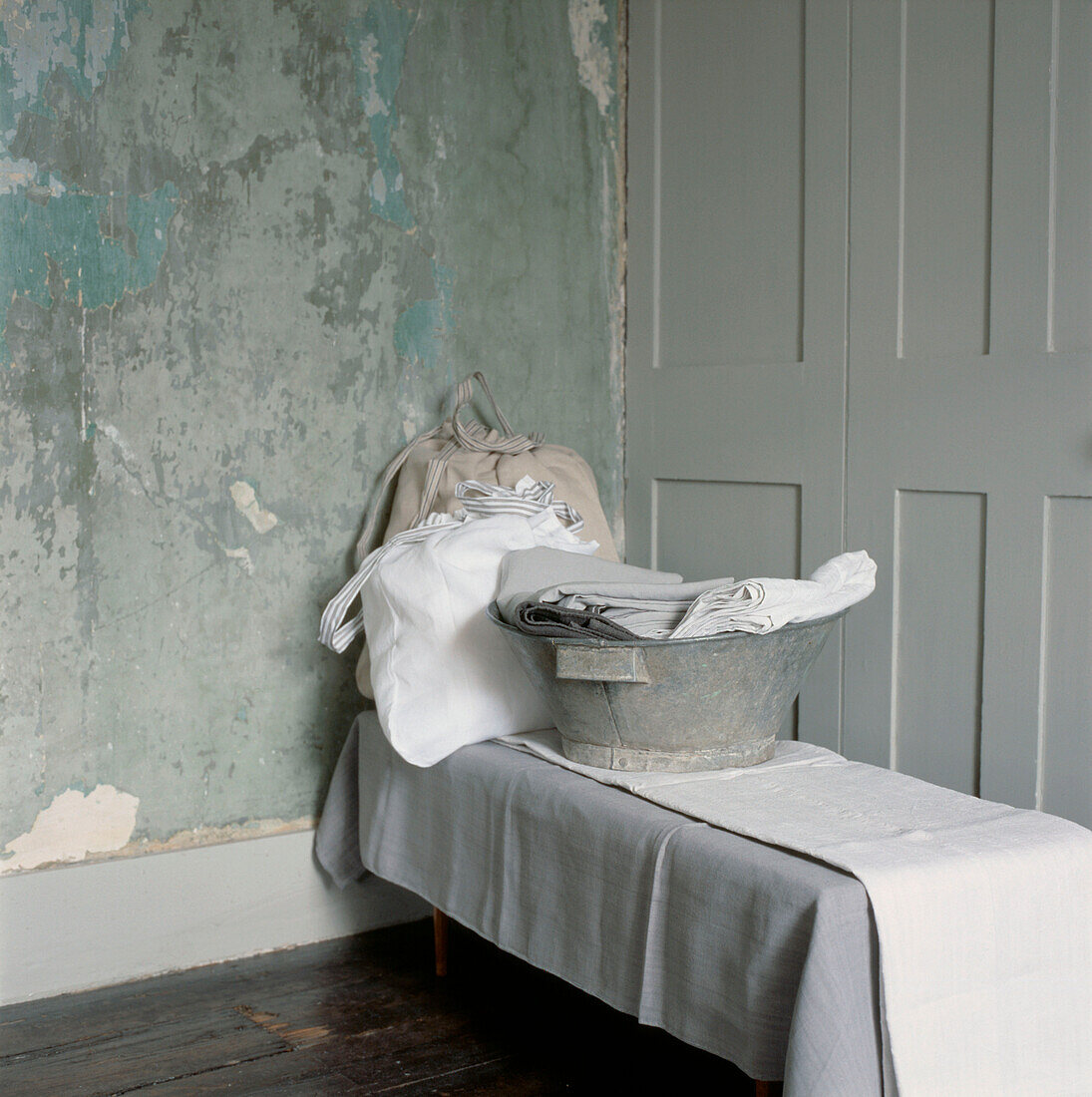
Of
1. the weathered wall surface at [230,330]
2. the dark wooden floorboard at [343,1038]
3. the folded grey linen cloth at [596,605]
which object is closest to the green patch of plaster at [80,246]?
the weathered wall surface at [230,330]

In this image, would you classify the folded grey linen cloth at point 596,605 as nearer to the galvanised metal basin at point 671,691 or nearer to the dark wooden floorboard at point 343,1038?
the galvanised metal basin at point 671,691

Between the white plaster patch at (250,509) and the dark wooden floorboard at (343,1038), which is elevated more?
the white plaster patch at (250,509)

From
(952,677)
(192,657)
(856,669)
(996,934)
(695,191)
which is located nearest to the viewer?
(996,934)

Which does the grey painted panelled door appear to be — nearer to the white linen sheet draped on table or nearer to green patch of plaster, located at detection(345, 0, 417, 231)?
the white linen sheet draped on table

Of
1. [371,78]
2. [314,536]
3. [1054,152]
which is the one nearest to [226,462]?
[314,536]

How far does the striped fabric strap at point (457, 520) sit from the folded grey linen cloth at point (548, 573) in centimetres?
19

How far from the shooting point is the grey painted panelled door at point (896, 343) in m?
1.76

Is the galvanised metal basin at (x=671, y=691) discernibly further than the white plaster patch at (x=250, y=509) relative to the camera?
No

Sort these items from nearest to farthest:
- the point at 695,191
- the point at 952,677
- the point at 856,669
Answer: the point at 952,677
the point at 856,669
the point at 695,191

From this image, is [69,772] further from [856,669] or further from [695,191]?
[695,191]

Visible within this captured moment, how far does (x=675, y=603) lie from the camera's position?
5.52ft

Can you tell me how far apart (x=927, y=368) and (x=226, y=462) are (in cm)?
130

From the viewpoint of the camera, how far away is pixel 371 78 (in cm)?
237

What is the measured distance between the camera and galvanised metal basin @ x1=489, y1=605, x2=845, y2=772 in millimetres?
1613
